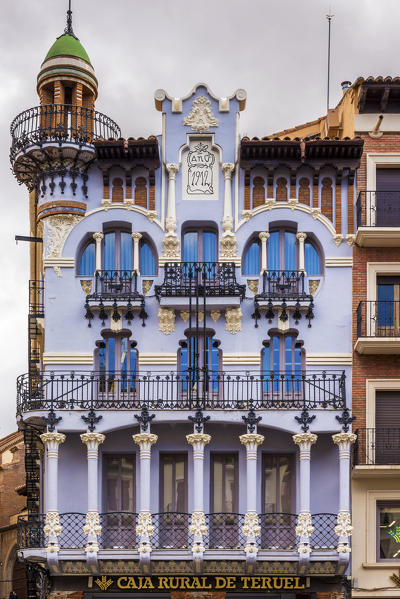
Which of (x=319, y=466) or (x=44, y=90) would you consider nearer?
(x=319, y=466)

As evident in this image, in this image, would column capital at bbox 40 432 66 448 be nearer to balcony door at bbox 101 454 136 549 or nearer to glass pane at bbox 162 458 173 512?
balcony door at bbox 101 454 136 549

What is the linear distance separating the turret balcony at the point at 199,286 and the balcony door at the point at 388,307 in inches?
160

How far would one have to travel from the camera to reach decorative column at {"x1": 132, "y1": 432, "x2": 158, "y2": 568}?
104 ft

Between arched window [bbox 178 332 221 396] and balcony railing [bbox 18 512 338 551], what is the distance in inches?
146

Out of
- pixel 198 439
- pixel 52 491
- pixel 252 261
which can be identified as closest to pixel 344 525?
pixel 198 439

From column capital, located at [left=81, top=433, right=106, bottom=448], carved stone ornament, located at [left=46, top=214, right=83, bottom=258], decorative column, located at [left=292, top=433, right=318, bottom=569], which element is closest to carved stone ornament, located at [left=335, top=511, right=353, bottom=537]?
decorative column, located at [left=292, top=433, right=318, bottom=569]

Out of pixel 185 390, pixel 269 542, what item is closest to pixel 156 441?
pixel 185 390

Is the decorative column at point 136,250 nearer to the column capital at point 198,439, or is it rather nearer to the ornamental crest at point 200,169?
the ornamental crest at point 200,169

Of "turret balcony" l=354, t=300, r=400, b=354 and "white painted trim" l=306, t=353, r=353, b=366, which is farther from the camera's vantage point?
"white painted trim" l=306, t=353, r=353, b=366

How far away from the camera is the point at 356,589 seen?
107 feet

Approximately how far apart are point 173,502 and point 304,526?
396 centimetres

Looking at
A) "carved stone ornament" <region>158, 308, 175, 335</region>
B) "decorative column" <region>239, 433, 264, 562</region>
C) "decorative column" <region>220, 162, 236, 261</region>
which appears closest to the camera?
"decorative column" <region>239, 433, 264, 562</region>

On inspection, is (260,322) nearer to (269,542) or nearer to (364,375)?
(364,375)

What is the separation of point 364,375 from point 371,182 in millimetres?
5780
